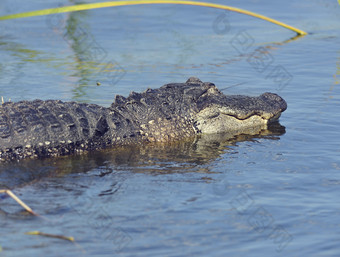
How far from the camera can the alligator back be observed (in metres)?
6.52

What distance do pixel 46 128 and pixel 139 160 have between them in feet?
3.55

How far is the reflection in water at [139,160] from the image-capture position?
621 centimetres

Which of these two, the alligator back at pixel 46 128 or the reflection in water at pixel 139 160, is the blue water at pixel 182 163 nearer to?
the reflection in water at pixel 139 160

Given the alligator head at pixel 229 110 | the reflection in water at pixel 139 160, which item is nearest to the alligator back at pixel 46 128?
the reflection in water at pixel 139 160

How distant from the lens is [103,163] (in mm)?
6605

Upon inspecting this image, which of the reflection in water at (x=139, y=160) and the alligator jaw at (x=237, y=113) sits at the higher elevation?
the alligator jaw at (x=237, y=113)

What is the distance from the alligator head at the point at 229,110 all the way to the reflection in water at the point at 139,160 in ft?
0.69

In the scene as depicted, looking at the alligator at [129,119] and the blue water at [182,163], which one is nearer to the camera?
the blue water at [182,163]

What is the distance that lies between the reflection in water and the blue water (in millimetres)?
22

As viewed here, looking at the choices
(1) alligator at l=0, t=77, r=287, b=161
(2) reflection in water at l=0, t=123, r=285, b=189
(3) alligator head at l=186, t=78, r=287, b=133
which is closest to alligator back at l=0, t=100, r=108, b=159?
(1) alligator at l=0, t=77, r=287, b=161

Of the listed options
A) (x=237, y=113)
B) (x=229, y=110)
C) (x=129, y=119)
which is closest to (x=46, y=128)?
(x=129, y=119)

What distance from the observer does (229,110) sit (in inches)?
311

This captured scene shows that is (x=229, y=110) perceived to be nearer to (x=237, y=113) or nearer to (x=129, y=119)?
(x=237, y=113)

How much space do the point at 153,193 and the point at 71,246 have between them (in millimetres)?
1268
